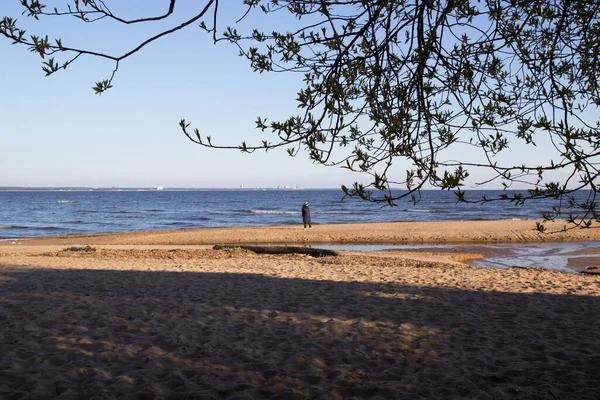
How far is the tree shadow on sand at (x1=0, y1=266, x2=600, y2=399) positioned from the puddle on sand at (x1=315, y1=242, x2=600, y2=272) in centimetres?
1004

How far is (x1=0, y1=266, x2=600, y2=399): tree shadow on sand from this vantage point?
499cm

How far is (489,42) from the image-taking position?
4500mm

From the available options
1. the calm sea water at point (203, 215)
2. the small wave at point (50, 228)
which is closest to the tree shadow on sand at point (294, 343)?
the calm sea water at point (203, 215)

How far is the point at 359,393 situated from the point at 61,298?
5.95m

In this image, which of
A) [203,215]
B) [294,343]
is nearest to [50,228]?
[203,215]

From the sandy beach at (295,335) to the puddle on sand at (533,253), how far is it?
6.76 m

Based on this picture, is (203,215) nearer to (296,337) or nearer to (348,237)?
(348,237)

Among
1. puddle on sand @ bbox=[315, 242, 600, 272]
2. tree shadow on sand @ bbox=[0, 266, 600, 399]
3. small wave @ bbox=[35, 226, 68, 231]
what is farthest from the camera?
small wave @ bbox=[35, 226, 68, 231]

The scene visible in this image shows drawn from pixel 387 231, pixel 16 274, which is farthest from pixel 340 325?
pixel 387 231

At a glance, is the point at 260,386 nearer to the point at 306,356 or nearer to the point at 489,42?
the point at 306,356

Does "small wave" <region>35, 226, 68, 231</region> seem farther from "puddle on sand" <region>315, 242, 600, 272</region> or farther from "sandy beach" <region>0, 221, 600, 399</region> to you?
"sandy beach" <region>0, 221, 600, 399</region>

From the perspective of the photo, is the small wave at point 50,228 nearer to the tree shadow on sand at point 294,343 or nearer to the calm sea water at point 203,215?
the calm sea water at point 203,215

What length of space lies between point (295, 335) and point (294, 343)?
0.34 metres

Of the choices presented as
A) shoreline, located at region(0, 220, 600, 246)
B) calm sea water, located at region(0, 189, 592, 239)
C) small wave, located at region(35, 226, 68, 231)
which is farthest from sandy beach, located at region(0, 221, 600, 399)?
small wave, located at region(35, 226, 68, 231)
